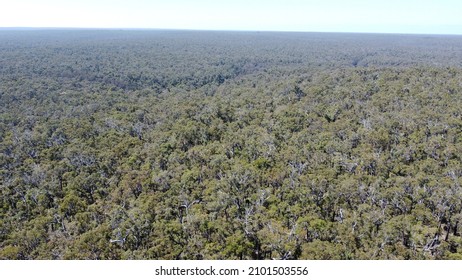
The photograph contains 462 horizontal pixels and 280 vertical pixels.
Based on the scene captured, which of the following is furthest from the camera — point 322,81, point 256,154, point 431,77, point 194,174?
point 322,81

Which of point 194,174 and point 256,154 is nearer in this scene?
point 194,174

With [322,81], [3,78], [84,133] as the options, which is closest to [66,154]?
[84,133]

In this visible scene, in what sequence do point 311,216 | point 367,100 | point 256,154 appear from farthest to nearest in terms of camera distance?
point 367,100 < point 256,154 < point 311,216

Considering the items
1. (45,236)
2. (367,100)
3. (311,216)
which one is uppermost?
(367,100)

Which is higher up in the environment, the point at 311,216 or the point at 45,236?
the point at 311,216

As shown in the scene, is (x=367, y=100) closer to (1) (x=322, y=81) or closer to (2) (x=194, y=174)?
(1) (x=322, y=81)

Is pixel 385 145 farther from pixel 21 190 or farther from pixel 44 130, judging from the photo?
pixel 44 130
